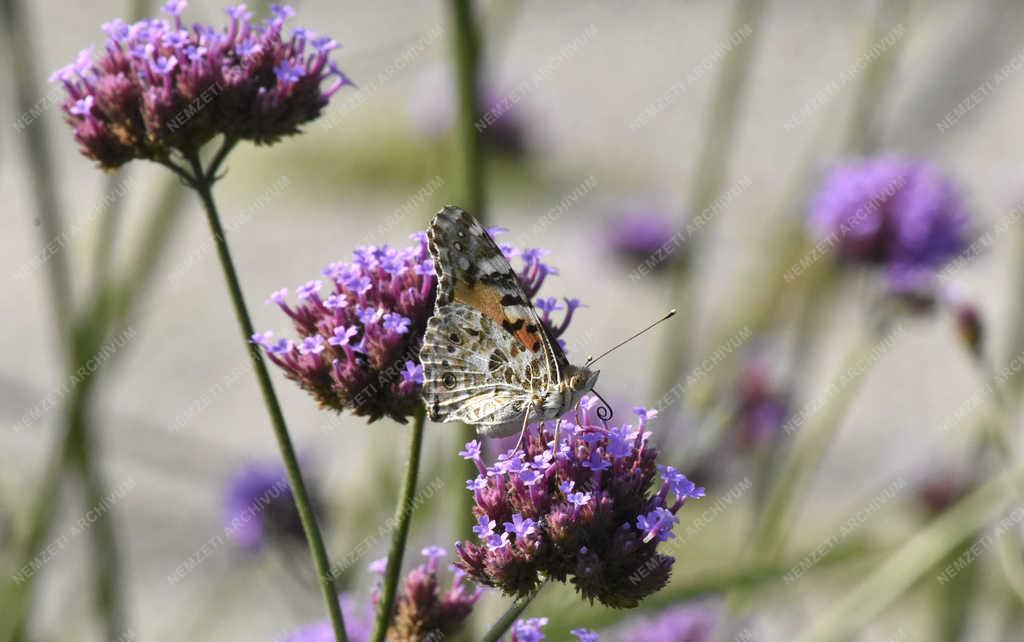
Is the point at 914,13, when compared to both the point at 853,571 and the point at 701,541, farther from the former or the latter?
the point at 701,541

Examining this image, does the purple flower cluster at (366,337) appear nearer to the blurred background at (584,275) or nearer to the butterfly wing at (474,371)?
the butterfly wing at (474,371)

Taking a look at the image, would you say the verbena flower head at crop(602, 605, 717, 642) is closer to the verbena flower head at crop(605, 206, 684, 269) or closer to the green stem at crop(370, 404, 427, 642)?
the green stem at crop(370, 404, 427, 642)

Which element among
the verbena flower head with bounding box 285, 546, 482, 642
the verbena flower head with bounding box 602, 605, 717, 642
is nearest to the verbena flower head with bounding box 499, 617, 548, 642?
the verbena flower head with bounding box 285, 546, 482, 642

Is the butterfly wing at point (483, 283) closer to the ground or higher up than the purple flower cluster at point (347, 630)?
higher up

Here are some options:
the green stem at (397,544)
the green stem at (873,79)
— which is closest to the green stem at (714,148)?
the green stem at (873,79)

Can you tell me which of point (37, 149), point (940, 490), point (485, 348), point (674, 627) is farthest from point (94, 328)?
point (940, 490)

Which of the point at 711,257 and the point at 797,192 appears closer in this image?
the point at 797,192

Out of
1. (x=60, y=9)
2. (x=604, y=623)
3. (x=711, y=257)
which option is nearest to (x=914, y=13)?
(x=604, y=623)

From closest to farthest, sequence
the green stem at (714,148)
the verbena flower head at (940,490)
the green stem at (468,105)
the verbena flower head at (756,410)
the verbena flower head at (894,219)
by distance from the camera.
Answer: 1. the green stem at (468,105)
2. the green stem at (714,148)
3. the verbena flower head at (894,219)
4. the verbena flower head at (756,410)
5. the verbena flower head at (940,490)
